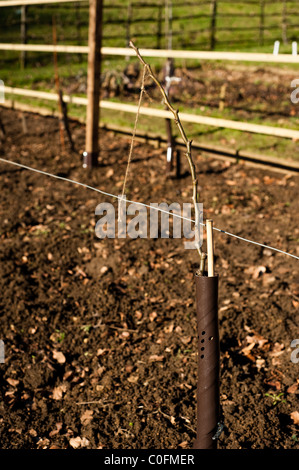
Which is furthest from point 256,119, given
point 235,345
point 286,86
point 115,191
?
point 235,345

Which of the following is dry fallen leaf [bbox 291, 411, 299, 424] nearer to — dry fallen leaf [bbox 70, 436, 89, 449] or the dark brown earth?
the dark brown earth

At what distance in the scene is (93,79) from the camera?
5.47 metres

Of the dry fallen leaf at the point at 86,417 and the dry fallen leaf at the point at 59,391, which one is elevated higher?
the dry fallen leaf at the point at 59,391

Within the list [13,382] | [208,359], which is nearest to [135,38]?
[13,382]

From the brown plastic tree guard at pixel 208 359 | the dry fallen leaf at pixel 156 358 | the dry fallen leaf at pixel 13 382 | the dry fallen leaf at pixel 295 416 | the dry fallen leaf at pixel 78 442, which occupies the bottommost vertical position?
the dry fallen leaf at pixel 78 442

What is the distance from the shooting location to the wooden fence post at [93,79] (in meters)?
5.29

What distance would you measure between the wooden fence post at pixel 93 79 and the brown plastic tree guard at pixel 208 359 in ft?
13.3

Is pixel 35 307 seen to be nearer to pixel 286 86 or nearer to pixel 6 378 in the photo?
pixel 6 378

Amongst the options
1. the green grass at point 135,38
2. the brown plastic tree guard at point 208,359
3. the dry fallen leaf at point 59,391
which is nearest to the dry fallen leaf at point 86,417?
the dry fallen leaf at point 59,391

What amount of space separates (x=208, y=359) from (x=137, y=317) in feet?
5.68

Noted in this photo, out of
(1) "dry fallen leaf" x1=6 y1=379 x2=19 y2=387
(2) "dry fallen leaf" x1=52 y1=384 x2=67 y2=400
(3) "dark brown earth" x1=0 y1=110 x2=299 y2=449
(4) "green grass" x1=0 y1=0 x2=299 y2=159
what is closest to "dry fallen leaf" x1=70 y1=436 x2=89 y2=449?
(3) "dark brown earth" x1=0 y1=110 x2=299 y2=449

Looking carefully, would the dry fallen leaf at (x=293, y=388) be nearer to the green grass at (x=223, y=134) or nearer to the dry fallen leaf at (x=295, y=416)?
the dry fallen leaf at (x=295, y=416)

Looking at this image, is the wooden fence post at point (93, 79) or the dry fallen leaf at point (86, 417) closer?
the dry fallen leaf at point (86, 417)
